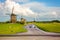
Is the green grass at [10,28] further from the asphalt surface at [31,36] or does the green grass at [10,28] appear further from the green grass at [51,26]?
the green grass at [51,26]

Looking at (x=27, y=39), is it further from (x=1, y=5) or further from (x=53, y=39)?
(x=1, y=5)

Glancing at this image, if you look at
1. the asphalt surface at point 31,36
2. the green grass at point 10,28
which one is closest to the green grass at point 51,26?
the asphalt surface at point 31,36

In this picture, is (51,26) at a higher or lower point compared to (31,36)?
higher

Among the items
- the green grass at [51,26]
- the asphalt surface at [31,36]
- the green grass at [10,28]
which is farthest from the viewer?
the green grass at [51,26]

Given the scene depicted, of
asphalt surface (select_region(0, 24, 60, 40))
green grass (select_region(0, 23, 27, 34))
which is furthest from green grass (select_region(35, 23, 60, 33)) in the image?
green grass (select_region(0, 23, 27, 34))

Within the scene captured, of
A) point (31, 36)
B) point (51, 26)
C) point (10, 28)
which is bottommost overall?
point (31, 36)

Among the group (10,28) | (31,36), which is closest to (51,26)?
(31,36)

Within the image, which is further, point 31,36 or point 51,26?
point 51,26

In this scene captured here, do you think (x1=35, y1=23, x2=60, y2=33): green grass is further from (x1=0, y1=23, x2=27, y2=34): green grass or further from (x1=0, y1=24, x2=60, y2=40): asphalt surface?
(x1=0, y1=23, x2=27, y2=34): green grass

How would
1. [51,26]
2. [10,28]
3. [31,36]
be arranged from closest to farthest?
[31,36], [10,28], [51,26]

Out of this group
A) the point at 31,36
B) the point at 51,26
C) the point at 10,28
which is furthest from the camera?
the point at 51,26

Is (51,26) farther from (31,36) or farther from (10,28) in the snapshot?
(10,28)

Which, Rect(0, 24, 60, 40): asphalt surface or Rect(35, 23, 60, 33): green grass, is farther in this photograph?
Rect(35, 23, 60, 33): green grass

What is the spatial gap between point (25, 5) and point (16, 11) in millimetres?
642
